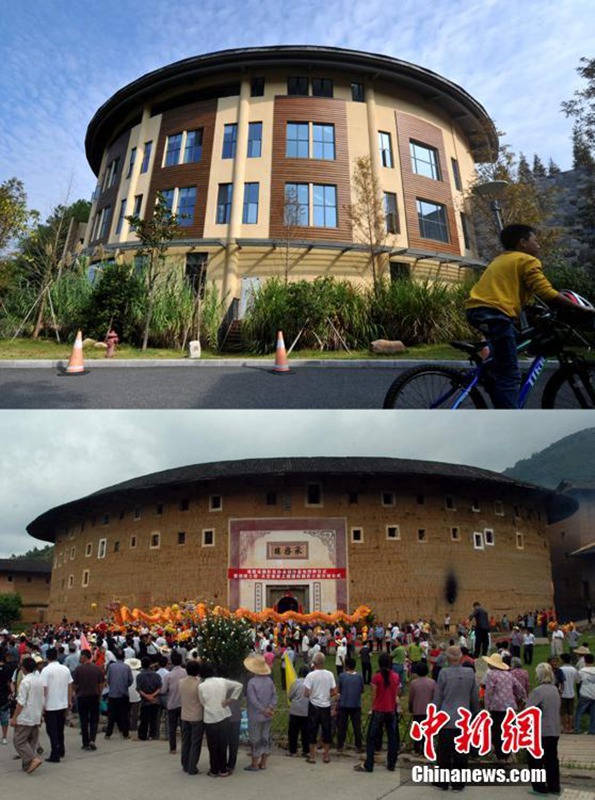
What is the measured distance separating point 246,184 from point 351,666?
1024 inches

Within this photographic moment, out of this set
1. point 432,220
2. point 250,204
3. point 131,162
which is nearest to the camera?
point 250,204

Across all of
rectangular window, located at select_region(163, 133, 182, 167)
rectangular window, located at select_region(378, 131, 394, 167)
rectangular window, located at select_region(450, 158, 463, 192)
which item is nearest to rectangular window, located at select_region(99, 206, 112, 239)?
rectangular window, located at select_region(163, 133, 182, 167)

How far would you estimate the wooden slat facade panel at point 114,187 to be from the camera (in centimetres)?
3344

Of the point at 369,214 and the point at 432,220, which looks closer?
the point at 369,214

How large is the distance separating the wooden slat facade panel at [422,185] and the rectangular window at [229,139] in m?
7.77

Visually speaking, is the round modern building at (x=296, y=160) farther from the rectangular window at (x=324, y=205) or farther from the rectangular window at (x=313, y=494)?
the rectangular window at (x=313, y=494)

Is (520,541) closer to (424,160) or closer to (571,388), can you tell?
(424,160)

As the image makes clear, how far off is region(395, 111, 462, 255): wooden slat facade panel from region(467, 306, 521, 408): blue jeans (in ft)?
86.0

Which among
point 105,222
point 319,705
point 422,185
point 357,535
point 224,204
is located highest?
point 105,222

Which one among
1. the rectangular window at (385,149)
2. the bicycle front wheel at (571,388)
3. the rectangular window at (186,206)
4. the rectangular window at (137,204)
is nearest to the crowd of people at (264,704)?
the bicycle front wheel at (571,388)

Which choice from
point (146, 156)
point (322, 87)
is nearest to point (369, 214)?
point (322, 87)

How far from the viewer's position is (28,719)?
6281 millimetres

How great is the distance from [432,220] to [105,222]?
661 inches

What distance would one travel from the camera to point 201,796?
539 cm
